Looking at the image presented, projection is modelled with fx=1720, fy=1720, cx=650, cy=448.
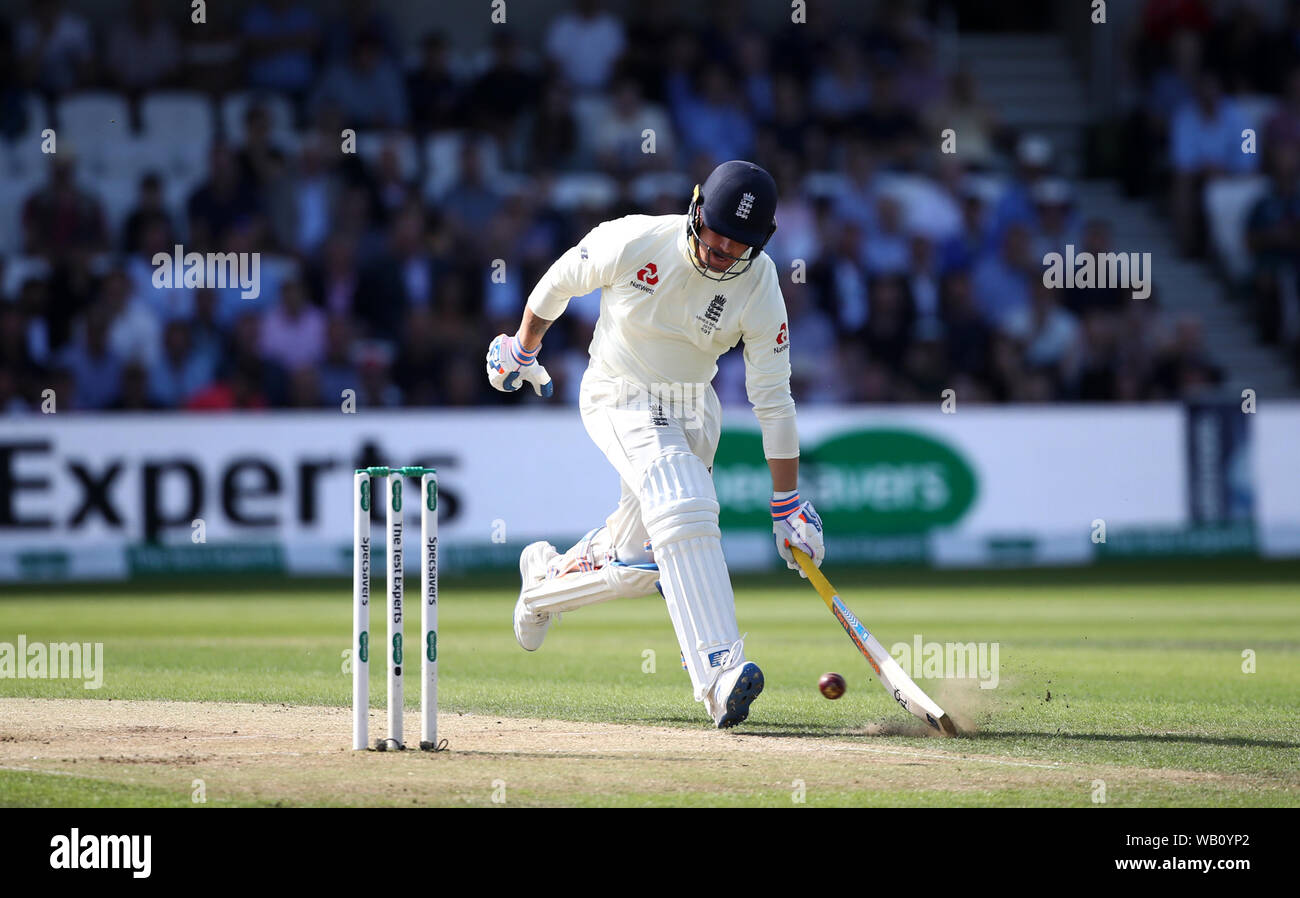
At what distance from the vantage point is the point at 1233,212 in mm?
18938

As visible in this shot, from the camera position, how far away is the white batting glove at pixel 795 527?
7.14 m

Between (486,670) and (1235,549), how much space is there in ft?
30.8

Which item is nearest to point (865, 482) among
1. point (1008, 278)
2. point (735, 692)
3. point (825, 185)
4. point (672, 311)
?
point (1008, 278)

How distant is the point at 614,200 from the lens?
1669 centimetres

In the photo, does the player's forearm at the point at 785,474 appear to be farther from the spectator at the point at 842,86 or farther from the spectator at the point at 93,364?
the spectator at the point at 842,86

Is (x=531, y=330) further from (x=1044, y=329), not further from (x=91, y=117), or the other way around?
(x=91, y=117)

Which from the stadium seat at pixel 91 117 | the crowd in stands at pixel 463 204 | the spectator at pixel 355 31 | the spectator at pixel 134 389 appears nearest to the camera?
the spectator at pixel 134 389

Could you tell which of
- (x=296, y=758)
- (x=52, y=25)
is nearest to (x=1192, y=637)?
(x=296, y=758)

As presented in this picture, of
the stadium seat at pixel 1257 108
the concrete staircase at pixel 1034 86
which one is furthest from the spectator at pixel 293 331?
the stadium seat at pixel 1257 108

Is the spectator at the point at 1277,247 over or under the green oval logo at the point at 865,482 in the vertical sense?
over

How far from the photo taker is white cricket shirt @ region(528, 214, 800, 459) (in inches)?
272

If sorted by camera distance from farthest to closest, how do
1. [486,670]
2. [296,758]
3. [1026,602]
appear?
[1026,602] < [486,670] < [296,758]

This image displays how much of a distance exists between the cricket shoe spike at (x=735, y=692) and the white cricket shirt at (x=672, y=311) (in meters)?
1.17

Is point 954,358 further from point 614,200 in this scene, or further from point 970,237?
point 614,200
